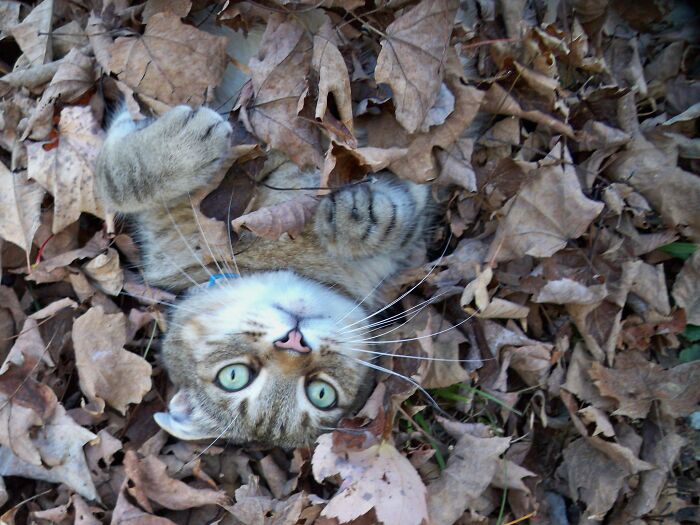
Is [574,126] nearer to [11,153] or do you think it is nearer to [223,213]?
[223,213]

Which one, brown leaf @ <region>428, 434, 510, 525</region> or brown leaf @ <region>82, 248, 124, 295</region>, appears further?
brown leaf @ <region>82, 248, 124, 295</region>

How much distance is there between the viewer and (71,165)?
327 cm

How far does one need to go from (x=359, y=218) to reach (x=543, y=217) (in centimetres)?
96

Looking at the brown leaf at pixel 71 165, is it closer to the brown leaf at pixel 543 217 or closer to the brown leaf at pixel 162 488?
the brown leaf at pixel 162 488

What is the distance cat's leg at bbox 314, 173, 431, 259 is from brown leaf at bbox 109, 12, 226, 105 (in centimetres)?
91

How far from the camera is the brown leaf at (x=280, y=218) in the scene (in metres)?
2.92

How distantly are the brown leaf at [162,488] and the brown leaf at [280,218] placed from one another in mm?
1300

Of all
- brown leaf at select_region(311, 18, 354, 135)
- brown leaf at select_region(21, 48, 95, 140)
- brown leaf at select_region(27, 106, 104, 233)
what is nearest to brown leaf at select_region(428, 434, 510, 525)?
brown leaf at select_region(311, 18, 354, 135)

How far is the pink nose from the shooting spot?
293cm

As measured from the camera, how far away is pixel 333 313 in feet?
10.5

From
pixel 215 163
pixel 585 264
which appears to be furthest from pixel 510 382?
pixel 215 163

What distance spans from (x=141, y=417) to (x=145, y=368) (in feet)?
1.18

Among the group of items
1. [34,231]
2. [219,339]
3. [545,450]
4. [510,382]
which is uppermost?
[34,231]

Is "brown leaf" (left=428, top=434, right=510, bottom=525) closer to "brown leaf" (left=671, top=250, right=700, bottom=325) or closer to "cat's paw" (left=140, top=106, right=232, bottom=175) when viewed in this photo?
"brown leaf" (left=671, top=250, right=700, bottom=325)
